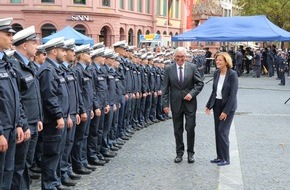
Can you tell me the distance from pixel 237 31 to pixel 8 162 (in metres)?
21.9

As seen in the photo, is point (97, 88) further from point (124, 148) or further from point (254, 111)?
point (254, 111)

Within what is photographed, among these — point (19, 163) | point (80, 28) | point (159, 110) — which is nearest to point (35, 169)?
point (19, 163)

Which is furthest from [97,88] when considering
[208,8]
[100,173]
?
[208,8]

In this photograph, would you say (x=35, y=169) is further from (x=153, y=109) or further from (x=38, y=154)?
(x=153, y=109)

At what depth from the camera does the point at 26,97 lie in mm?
5676

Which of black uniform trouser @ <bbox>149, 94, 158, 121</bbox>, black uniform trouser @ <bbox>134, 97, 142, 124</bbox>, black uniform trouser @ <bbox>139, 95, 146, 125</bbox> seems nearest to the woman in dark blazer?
black uniform trouser @ <bbox>134, 97, 142, 124</bbox>

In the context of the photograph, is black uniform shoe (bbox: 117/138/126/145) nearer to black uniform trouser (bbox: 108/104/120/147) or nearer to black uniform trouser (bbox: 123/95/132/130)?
black uniform trouser (bbox: 108/104/120/147)

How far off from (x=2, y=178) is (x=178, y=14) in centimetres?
6063

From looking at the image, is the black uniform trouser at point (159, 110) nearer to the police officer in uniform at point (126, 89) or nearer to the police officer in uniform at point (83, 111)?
the police officer in uniform at point (126, 89)

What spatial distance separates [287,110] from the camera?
15719 millimetres

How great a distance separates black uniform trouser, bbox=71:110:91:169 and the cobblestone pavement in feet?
1.05

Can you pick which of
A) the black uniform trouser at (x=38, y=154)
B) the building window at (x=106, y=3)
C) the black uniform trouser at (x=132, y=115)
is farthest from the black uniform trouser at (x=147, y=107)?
the building window at (x=106, y=3)

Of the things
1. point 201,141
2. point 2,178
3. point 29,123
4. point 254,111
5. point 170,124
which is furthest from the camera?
point 254,111

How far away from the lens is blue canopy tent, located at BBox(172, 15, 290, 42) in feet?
80.9
